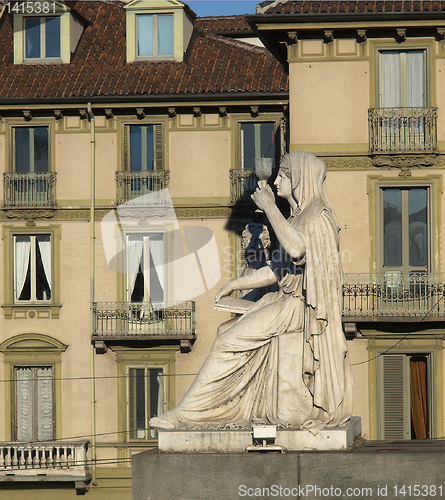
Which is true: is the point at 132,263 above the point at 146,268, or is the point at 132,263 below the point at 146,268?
above

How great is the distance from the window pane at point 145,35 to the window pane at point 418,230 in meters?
10.6

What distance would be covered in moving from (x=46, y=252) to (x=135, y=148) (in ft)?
Answer: 13.3

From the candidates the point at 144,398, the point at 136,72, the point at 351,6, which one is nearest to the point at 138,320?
the point at 144,398

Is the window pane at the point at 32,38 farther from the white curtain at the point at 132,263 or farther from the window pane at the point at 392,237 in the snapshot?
the window pane at the point at 392,237

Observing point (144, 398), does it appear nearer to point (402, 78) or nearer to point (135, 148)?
point (135, 148)

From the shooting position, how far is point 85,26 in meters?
42.8

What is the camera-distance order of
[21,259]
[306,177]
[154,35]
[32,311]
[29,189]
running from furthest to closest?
[154,35]
[29,189]
[21,259]
[32,311]
[306,177]

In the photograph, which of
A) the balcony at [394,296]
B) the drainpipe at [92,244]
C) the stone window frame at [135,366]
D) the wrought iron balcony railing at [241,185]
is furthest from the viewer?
the wrought iron balcony railing at [241,185]

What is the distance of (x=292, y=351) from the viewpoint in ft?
45.1

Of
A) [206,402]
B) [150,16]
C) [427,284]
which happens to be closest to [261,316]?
[206,402]

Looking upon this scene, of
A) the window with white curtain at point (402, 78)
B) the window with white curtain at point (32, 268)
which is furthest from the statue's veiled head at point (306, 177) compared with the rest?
the window with white curtain at point (32, 268)

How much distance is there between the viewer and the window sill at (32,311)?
39.5m

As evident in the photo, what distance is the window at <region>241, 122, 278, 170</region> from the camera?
39312 mm

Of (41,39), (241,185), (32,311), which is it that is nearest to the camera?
(241,185)
